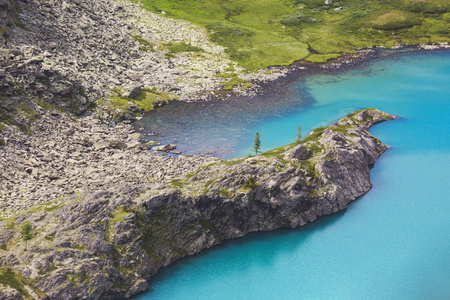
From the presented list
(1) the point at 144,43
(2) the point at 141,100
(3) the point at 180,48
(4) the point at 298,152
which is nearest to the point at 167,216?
(4) the point at 298,152

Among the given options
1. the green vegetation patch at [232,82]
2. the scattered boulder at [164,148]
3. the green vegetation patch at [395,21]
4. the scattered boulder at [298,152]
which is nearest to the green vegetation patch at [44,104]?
the scattered boulder at [164,148]

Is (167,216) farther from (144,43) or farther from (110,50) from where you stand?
(144,43)

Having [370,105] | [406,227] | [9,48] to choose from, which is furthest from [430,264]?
[9,48]

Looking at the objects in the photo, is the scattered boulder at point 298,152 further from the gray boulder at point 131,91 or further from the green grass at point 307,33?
the green grass at point 307,33

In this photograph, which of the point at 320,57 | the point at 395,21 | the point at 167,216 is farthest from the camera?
the point at 395,21

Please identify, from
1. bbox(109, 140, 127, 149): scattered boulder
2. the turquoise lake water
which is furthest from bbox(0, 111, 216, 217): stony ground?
the turquoise lake water

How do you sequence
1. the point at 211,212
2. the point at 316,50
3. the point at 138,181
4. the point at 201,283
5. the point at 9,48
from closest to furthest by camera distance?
the point at 201,283 → the point at 211,212 → the point at 138,181 → the point at 9,48 → the point at 316,50

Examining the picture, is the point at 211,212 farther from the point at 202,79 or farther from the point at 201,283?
the point at 202,79
